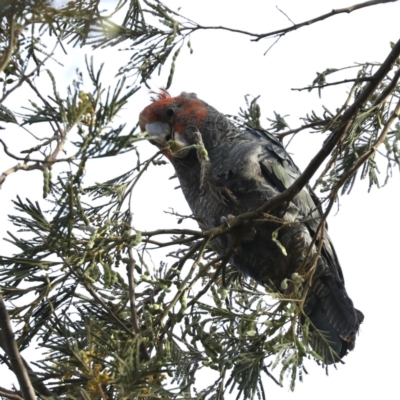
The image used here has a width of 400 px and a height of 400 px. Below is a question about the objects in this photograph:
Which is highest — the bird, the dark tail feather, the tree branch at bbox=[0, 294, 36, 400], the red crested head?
the red crested head

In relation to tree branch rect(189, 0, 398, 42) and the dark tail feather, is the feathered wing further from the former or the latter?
tree branch rect(189, 0, 398, 42)

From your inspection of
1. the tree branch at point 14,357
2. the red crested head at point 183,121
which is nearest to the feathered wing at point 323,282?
the red crested head at point 183,121

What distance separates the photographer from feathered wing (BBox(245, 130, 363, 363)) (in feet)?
13.2

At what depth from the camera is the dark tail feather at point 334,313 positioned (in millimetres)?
3994

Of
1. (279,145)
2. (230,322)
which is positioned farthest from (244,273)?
(230,322)

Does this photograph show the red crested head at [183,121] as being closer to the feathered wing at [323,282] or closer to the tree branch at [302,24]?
the feathered wing at [323,282]

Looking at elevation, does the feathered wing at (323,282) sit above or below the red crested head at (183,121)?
below

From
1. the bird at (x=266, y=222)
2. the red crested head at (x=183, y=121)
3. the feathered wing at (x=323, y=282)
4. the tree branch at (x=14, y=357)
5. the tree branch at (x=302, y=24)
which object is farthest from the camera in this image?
the red crested head at (x=183, y=121)

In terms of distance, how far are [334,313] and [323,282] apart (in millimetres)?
193

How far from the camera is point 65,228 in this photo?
2.44 metres

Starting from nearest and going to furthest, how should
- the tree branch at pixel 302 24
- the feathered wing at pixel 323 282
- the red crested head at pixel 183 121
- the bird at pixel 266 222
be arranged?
1. the tree branch at pixel 302 24
2. the bird at pixel 266 222
3. the feathered wing at pixel 323 282
4. the red crested head at pixel 183 121

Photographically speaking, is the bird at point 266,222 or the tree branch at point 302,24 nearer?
the tree branch at point 302,24

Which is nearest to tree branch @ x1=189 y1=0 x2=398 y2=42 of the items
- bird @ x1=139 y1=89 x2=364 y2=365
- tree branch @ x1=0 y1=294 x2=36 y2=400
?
bird @ x1=139 y1=89 x2=364 y2=365

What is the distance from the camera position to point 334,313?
409 cm
